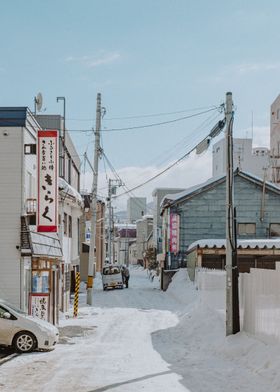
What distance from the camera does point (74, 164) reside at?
4153 cm

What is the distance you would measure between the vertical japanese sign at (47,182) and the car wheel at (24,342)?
457 centimetres

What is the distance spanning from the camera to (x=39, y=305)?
69.8 feet

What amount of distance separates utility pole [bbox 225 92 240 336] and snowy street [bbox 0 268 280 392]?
628 mm

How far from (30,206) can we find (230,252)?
286 inches

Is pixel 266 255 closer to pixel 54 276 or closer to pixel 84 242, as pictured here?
pixel 54 276

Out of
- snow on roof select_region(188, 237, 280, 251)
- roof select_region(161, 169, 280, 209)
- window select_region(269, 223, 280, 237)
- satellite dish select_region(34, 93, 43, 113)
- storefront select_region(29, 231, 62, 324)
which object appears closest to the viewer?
storefront select_region(29, 231, 62, 324)

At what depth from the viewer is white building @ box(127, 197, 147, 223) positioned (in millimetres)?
145950

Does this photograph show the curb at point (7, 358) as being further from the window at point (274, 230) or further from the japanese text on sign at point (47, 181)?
the window at point (274, 230)

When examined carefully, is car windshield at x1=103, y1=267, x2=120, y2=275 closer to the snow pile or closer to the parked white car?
the snow pile

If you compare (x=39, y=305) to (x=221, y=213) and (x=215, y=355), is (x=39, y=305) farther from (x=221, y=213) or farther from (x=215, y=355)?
(x=221, y=213)

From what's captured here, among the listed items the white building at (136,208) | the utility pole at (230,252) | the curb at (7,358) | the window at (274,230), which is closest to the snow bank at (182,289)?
the window at (274,230)

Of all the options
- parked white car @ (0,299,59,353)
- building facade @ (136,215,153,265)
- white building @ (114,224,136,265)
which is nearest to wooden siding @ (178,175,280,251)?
parked white car @ (0,299,59,353)

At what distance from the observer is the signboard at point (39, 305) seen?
21.1 meters

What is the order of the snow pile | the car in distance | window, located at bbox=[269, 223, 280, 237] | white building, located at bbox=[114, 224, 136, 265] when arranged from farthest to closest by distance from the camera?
white building, located at bbox=[114, 224, 136, 265], the car in distance, window, located at bbox=[269, 223, 280, 237], the snow pile
